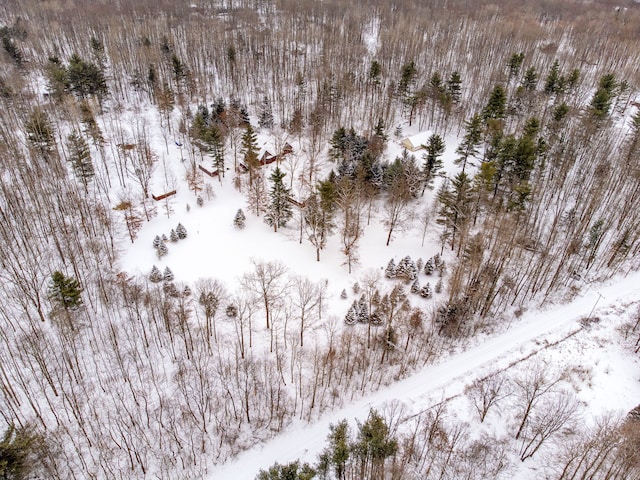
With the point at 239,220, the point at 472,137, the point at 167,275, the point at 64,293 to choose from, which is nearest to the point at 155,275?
the point at 167,275

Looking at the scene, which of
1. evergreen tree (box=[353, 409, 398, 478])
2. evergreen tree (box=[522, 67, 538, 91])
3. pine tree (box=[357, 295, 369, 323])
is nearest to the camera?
evergreen tree (box=[353, 409, 398, 478])

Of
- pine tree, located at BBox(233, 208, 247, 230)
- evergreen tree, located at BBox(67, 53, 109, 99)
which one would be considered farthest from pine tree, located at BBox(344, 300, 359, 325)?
evergreen tree, located at BBox(67, 53, 109, 99)

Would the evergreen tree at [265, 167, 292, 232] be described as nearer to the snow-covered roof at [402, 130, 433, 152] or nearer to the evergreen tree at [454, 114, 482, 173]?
the snow-covered roof at [402, 130, 433, 152]

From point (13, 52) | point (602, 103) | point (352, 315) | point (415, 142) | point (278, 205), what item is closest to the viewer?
point (352, 315)

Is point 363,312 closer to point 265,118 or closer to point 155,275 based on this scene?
point 155,275

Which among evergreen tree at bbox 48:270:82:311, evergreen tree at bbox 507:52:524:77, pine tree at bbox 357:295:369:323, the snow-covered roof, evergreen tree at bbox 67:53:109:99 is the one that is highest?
evergreen tree at bbox 507:52:524:77

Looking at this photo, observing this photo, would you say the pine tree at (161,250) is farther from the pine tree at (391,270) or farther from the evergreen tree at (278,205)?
the pine tree at (391,270)
